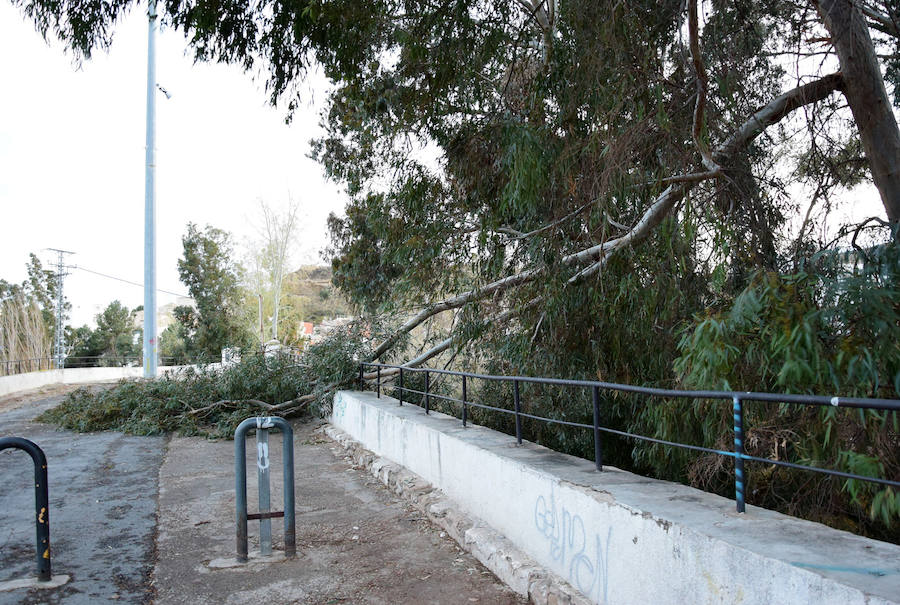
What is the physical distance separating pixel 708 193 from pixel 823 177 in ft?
Answer: 5.68

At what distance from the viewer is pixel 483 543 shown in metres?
5.65

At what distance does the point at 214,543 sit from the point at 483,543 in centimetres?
251

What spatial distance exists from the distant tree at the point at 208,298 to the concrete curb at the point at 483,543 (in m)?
28.3

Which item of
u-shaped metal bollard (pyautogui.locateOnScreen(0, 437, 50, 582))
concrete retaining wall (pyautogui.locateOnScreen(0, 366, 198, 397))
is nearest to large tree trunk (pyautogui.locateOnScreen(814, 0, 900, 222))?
u-shaped metal bollard (pyautogui.locateOnScreen(0, 437, 50, 582))

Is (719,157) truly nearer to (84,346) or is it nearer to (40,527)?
(40,527)

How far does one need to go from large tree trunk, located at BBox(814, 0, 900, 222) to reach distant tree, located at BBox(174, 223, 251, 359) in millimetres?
31308

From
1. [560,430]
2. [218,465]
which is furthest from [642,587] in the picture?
[218,465]

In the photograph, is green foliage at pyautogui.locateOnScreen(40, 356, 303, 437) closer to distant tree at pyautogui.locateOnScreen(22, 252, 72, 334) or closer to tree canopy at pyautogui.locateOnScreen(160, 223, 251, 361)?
tree canopy at pyautogui.locateOnScreen(160, 223, 251, 361)

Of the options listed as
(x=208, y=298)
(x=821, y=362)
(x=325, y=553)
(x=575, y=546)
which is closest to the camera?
(x=575, y=546)

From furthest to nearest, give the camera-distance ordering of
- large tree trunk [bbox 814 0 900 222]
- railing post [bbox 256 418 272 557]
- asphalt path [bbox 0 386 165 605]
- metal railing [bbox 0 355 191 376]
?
metal railing [bbox 0 355 191 376] < large tree trunk [bbox 814 0 900 222] < railing post [bbox 256 418 272 557] < asphalt path [bbox 0 386 165 605]

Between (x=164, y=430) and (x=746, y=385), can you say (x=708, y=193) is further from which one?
(x=164, y=430)

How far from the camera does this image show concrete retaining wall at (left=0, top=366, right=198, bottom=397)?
24.4 metres

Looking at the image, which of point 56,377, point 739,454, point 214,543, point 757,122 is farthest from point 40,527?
point 56,377

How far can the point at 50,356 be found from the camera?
110 feet
